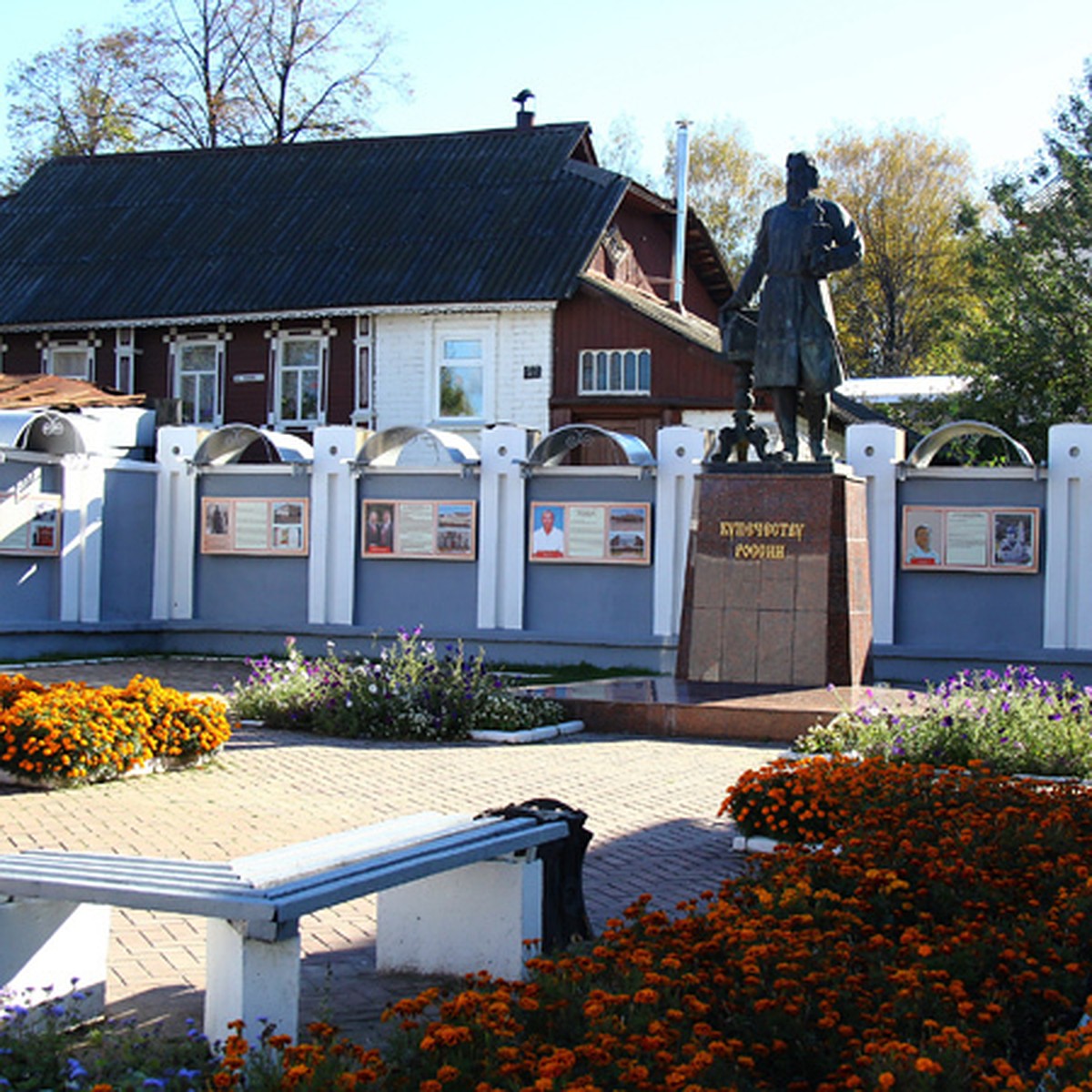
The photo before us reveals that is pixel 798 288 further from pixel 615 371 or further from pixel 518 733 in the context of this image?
pixel 615 371

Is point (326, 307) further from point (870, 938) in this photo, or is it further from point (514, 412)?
point (870, 938)

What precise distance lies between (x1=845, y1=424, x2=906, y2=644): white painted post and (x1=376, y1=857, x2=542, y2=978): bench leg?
13.2 metres

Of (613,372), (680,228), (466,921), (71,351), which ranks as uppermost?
(680,228)

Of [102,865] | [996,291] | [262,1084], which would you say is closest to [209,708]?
[102,865]

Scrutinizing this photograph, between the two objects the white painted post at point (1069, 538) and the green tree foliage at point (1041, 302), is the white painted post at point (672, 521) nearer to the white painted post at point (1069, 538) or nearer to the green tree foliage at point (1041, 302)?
the white painted post at point (1069, 538)

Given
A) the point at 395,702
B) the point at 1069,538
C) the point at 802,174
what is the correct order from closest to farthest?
the point at 395,702, the point at 802,174, the point at 1069,538

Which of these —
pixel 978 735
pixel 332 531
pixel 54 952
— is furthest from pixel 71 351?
pixel 54 952

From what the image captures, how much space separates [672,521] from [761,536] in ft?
16.1

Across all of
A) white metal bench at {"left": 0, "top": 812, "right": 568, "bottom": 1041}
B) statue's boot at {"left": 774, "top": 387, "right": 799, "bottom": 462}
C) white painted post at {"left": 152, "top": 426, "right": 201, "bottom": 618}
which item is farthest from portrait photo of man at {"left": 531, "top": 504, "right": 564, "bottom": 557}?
white metal bench at {"left": 0, "top": 812, "right": 568, "bottom": 1041}

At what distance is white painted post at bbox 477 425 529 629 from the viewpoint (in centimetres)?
1972

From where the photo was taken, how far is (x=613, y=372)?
95.7 feet

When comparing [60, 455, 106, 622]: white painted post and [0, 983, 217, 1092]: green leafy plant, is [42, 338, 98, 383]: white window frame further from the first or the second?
[0, 983, 217, 1092]: green leafy plant

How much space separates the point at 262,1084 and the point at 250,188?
31.7 m

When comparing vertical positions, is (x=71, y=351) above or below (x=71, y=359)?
above
